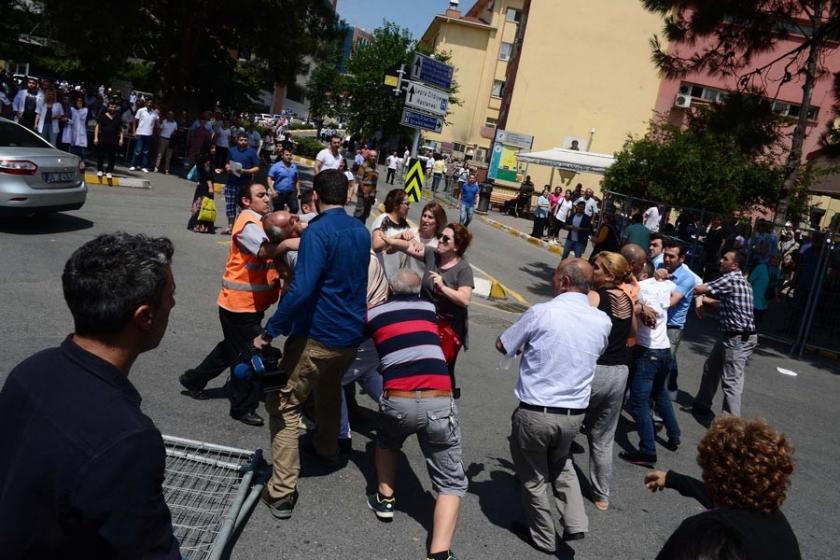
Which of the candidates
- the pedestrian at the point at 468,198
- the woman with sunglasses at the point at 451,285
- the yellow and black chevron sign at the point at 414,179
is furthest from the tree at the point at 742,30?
the woman with sunglasses at the point at 451,285

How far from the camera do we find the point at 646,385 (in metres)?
5.98

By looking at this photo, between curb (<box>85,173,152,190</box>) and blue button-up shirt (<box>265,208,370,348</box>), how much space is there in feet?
44.4

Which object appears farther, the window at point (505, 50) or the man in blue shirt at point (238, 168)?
the window at point (505, 50)

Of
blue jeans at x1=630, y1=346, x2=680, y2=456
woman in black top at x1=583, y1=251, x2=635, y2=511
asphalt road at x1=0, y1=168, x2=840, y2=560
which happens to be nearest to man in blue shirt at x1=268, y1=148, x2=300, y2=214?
asphalt road at x1=0, y1=168, x2=840, y2=560

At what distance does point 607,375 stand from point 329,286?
214cm

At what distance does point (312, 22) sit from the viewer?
2333 centimetres

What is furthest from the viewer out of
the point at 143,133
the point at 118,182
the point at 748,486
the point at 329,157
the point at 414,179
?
the point at 143,133

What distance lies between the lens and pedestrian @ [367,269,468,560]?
379 centimetres

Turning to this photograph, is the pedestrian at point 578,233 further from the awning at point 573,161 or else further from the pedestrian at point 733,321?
the awning at point 573,161

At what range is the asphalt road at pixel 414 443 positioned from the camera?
4133 mm

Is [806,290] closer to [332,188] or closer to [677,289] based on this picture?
[677,289]

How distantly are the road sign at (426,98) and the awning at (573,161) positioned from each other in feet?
39.2

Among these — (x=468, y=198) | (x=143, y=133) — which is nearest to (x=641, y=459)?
(x=468, y=198)

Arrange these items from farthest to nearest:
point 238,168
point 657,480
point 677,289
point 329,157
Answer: point 329,157
point 238,168
point 677,289
point 657,480
